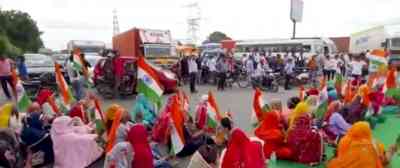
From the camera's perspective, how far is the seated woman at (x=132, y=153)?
164 inches

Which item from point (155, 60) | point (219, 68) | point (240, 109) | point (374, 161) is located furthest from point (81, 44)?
point (374, 161)

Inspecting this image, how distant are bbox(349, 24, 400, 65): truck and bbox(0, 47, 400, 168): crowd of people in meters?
15.7

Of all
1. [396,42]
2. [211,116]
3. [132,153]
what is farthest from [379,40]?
[132,153]

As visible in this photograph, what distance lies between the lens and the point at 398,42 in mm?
22656

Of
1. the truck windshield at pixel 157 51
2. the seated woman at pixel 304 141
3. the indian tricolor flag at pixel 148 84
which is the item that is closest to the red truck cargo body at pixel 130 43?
the truck windshield at pixel 157 51

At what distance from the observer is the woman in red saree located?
5793 millimetres

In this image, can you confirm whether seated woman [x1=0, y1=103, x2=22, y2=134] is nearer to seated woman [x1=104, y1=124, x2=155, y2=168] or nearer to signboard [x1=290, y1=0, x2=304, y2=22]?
seated woman [x1=104, y1=124, x2=155, y2=168]

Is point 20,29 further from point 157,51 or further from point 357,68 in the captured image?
point 357,68

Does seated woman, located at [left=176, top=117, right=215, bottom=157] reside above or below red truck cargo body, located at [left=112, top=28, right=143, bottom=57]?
A: below

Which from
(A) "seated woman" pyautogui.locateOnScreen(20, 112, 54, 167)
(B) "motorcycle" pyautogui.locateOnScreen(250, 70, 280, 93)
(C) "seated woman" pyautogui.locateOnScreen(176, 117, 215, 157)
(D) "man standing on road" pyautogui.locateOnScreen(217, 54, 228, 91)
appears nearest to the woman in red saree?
(C) "seated woman" pyautogui.locateOnScreen(176, 117, 215, 157)

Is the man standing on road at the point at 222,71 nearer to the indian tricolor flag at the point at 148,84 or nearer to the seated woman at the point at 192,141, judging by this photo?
the indian tricolor flag at the point at 148,84

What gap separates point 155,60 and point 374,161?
14.1 meters

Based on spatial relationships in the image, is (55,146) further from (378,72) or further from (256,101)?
(378,72)

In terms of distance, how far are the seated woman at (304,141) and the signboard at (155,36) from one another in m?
12.6
